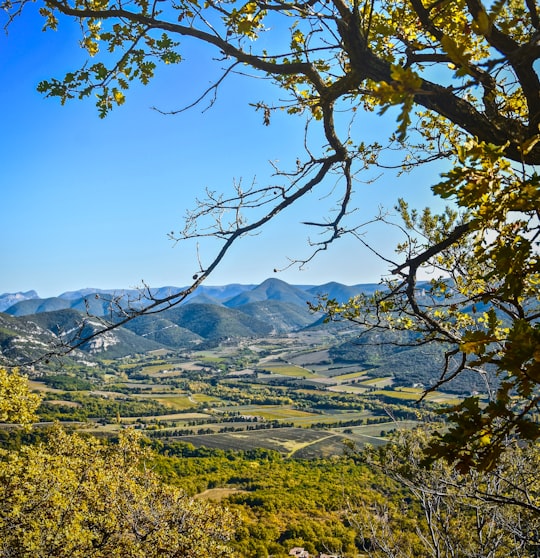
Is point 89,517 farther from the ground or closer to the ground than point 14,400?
closer to the ground

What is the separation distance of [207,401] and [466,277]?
126 m

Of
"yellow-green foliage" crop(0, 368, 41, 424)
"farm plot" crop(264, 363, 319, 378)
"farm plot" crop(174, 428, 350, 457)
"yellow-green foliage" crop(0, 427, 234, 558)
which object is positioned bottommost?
"farm plot" crop(174, 428, 350, 457)

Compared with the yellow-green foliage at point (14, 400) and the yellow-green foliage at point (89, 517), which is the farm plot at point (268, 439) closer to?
the yellow-green foliage at point (89, 517)

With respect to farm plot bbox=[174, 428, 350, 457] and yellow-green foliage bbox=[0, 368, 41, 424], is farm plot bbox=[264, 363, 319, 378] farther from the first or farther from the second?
yellow-green foliage bbox=[0, 368, 41, 424]

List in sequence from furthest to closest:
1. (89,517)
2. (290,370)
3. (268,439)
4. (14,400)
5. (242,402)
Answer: (290,370) → (242,402) → (268,439) → (14,400) → (89,517)

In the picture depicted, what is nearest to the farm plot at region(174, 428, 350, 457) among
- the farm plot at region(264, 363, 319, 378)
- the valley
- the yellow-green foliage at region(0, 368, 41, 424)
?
the valley

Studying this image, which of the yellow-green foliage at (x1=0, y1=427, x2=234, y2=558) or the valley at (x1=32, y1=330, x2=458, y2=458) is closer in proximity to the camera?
the yellow-green foliage at (x1=0, y1=427, x2=234, y2=558)

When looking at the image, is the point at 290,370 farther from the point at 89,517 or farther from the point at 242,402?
the point at 89,517

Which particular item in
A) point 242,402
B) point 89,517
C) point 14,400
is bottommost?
point 242,402

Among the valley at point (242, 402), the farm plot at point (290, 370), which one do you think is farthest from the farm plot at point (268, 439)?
the farm plot at point (290, 370)

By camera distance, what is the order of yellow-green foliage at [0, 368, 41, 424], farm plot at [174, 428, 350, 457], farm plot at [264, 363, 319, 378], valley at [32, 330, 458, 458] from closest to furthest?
1. yellow-green foliage at [0, 368, 41, 424]
2. farm plot at [174, 428, 350, 457]
3. valley at [32, 330, 458, 458]
4. farm plot at [264, 363, 319, 378]

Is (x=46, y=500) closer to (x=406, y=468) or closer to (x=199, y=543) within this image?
(x=199, y=543)

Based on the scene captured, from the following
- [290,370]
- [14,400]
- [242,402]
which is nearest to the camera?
[14,400]

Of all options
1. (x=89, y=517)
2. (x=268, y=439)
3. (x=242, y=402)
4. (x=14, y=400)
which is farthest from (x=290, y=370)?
(x=14, y=400)
